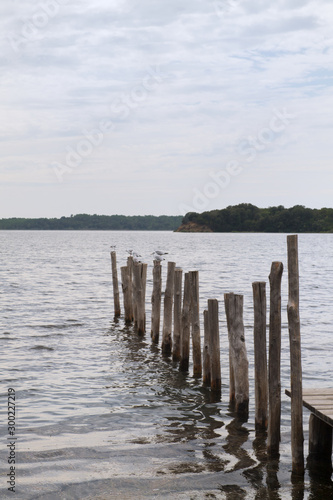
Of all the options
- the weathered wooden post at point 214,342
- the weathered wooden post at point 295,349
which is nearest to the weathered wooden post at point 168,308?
the weathered wooden post at point 214,342

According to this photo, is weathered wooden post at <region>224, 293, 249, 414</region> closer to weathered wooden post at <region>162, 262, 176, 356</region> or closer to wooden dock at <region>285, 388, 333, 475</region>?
wooden dock at <region>285, 388, 333, 475</region>

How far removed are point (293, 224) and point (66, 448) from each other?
166m

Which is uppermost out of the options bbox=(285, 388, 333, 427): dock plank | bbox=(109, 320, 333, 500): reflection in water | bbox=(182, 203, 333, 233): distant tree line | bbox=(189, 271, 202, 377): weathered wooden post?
bbox=(182, 203, 333, 233): distant tree line

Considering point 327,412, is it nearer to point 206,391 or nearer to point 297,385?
point 297,385

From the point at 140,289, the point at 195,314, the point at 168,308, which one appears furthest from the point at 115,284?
the point at 195,314

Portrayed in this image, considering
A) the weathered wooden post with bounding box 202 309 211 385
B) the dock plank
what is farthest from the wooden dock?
the weathered wooden post with bounding box 202 309 211 385

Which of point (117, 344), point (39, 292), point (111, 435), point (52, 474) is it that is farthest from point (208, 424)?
point (39, 292)

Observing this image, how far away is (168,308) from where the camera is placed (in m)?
12.6

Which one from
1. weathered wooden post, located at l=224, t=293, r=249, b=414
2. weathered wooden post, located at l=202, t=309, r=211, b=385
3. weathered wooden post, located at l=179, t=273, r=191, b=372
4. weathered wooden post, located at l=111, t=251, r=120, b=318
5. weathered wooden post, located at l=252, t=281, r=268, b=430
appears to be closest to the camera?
weathered wooden post, located at l=252, t=281, r=268, b=430

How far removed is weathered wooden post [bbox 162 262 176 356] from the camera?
12289 millimetres

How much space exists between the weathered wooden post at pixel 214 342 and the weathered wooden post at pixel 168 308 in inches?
113

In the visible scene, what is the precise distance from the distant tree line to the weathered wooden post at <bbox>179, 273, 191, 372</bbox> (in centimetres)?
15697

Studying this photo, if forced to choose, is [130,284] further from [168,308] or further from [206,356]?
[206,356]

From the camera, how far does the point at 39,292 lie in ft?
94.6
